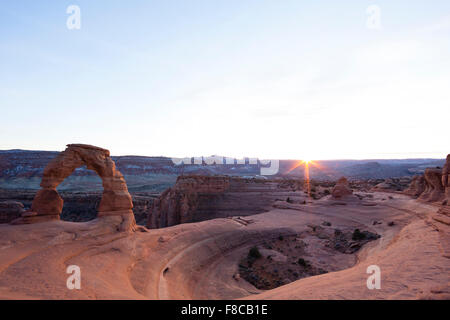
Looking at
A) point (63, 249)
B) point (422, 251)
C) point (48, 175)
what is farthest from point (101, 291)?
point (422, 251)

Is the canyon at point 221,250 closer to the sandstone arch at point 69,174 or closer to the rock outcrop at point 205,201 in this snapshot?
the sandstone arch at point 69,174

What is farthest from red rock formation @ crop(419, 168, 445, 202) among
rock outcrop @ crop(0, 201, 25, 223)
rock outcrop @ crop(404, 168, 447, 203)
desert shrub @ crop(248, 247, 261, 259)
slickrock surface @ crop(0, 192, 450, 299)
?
rock outcrop @ crop(0, 201, 25, 223)

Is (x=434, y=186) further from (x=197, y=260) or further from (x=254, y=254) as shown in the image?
(x=197, y=260)

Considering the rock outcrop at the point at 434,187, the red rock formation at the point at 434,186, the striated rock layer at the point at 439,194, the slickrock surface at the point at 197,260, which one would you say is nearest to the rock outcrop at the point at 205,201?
the slickrock surface at the point at 197,260

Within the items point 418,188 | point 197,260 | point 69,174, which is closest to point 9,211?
point 69,174

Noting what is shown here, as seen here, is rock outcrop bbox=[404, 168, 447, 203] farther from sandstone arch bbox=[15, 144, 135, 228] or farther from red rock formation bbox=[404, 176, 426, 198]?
sandstone arch bbox=[15, 144, 135, 228]

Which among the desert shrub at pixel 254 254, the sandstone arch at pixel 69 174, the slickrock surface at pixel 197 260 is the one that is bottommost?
the desert shrub at pixel 254 254
